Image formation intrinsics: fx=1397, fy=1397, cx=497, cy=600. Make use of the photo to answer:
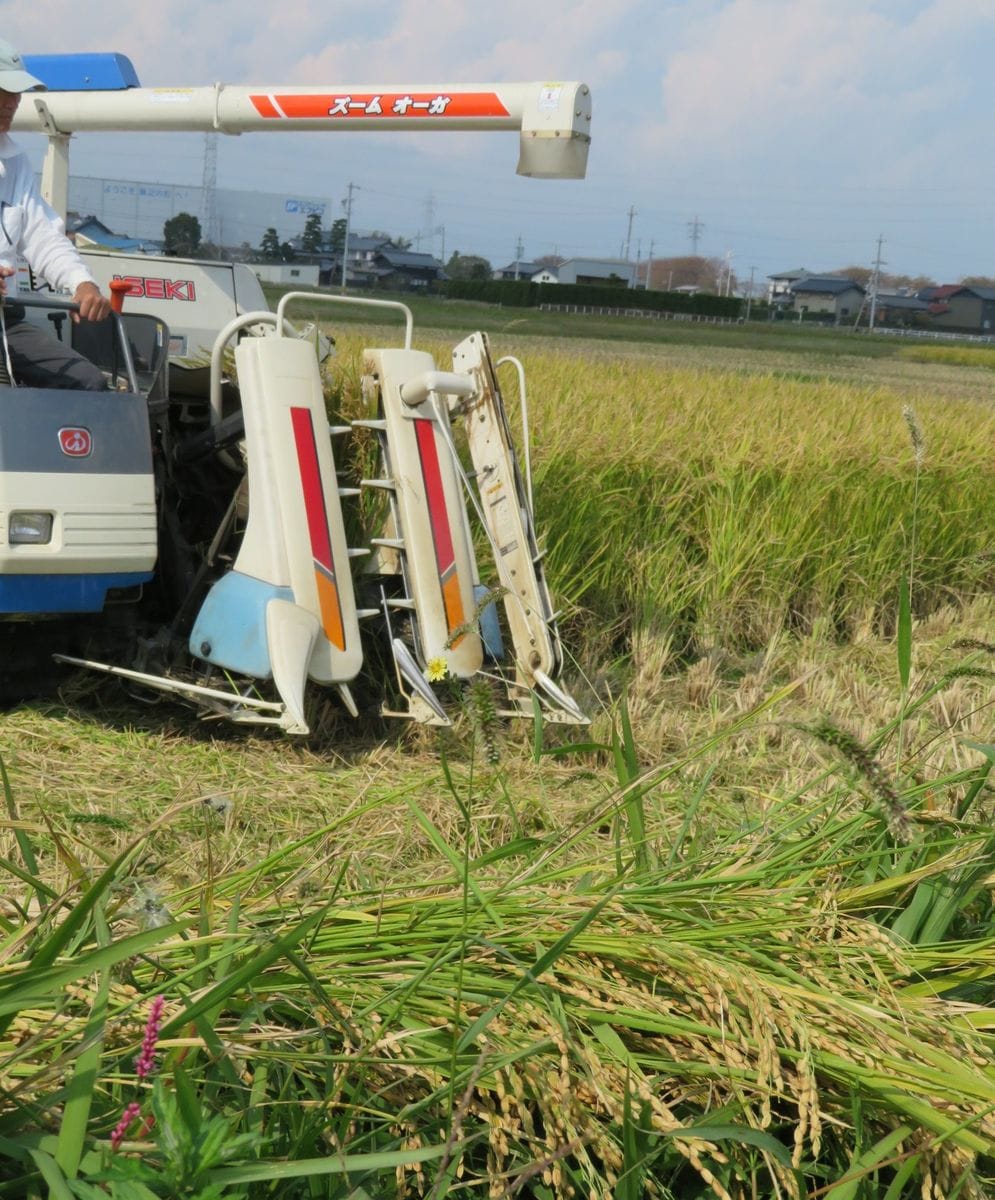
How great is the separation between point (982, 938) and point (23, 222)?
3825 mm

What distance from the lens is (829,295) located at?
99750 millimetres

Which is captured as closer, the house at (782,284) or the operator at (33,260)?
the operator at (33,260)

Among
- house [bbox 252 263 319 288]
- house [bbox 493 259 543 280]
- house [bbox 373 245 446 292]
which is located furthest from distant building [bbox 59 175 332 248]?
house [bbox 493 259 543 280]

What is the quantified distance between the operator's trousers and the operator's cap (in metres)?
0.80

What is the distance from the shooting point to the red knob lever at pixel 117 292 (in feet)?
14.5

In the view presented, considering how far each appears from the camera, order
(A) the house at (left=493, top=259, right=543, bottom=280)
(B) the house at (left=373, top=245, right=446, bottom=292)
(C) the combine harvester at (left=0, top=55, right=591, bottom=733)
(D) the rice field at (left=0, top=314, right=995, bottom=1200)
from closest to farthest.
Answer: (D) the rice field at (left=0, top=314, right=995, bottom=1200), (C) the combine harvester at (left=0, top=55, right=591, bottom=733), (B) the house at (left=373, top=245, right=446, bottom=292), (A) the house at (left=493, top=259, right=543, bottom=280)

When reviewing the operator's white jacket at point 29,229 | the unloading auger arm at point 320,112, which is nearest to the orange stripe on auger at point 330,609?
the operator's white jacket at point 29,229

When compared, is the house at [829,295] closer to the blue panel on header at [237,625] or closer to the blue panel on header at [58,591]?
the blue panel on header at [237,625]

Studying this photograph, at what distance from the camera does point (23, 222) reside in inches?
187

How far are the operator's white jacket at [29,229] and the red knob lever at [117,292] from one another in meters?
0.24

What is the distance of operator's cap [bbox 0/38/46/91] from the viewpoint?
4590 mm

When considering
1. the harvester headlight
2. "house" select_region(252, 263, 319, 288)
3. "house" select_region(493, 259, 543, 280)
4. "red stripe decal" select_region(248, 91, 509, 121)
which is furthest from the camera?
"house" select_region(493, 259, 543, 280)

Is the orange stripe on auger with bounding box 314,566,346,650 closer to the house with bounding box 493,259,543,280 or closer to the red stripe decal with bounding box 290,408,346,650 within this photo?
the red stripe decal with bounding box 290,408,346,650

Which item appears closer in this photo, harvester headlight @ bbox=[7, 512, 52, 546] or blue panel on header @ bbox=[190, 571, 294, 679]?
harvester headlight @ bbox=[7, 512, 52, 546]
